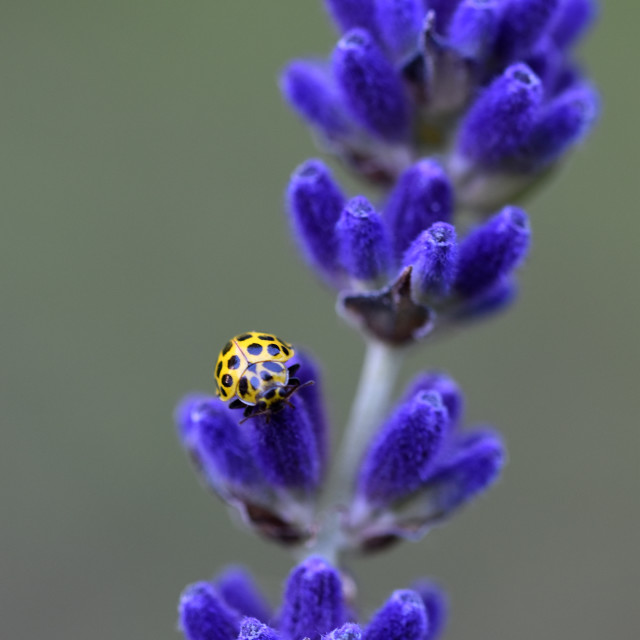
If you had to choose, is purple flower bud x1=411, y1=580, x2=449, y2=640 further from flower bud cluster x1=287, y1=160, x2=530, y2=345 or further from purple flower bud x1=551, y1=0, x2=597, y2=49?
purple flower bud x1=551, y1=0, x2=597, y2=49

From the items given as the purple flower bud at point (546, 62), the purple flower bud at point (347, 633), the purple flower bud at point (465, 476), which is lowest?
the purple flower bud at point (347, 633)

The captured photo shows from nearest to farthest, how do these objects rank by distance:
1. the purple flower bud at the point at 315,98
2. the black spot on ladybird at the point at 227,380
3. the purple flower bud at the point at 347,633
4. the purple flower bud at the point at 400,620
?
the purple flower bud at the point at 347,633
the purple flower bud at the point at 400,620
the black spot on ladybird at the point at 227,380
the purple flower bud at the point at 315,98

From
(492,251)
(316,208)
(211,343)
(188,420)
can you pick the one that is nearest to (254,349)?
(188,420)

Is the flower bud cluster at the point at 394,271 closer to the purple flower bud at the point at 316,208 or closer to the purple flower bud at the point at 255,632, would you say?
the purple flower bud at the point at 316,208

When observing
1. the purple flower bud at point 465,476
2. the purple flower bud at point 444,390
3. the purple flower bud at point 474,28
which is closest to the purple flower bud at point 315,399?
the purple flower bud at point 444,390

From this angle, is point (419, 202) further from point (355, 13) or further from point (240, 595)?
point (240, 595)

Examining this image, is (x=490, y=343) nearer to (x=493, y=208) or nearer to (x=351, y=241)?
(x=493, y=208)

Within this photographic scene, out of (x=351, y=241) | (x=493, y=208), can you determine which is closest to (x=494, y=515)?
(x=493, y=208)

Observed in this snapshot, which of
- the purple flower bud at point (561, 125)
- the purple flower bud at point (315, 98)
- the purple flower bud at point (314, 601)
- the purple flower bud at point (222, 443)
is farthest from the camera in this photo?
the purple flower bud at point (315, 98)

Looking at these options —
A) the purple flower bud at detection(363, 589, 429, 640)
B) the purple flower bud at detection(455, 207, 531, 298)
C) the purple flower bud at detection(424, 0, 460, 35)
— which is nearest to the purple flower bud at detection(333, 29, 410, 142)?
the purple flower bud at detection(424, 0, 460, 35)
